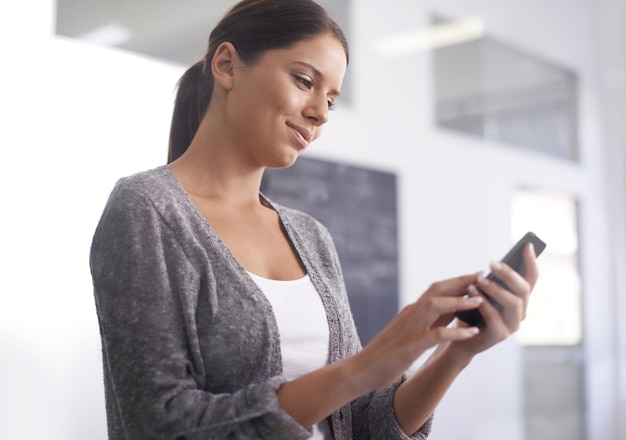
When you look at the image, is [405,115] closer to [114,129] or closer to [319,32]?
[114,129]

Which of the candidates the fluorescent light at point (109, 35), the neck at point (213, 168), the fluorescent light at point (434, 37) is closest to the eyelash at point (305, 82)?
the neck at point (213, 168)

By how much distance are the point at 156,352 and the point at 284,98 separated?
37 centimetres

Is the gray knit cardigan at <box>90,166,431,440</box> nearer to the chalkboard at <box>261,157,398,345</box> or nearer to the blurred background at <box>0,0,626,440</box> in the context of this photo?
the blurred background at <box>0,0,626,440</box>

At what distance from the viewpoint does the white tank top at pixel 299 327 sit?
0.94 m

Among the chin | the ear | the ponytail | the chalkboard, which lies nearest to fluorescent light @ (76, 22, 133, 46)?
the chalkboard

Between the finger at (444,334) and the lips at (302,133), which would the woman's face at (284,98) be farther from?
the finger at (444,334)

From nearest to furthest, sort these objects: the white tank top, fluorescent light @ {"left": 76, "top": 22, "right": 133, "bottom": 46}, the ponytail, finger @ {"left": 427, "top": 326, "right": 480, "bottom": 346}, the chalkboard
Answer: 1. finger @ {"left": 427, "top": 326, "right": 480, "bottom": 346}
2. the white tank top
3. the ponytail
4. fluorescent light @ {"left": 76, "top": 22, "right": 133, "bottom": 46}
5. the chalkboard

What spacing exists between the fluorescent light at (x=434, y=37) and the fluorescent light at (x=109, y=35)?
1.22m

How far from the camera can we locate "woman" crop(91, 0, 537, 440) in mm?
815

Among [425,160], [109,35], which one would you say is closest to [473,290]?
[109,35]

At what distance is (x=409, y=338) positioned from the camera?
80 centimetres

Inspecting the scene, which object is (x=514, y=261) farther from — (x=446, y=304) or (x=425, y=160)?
(x=425, y=160)

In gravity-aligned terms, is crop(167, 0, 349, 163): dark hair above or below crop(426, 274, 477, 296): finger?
above

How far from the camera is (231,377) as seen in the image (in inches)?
34.6
